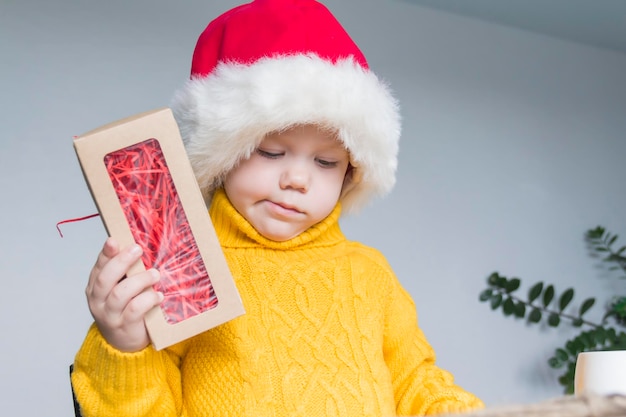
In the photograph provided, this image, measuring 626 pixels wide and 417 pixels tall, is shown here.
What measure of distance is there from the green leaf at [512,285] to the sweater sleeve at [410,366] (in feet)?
4.89

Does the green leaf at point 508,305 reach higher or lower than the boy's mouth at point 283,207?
lower

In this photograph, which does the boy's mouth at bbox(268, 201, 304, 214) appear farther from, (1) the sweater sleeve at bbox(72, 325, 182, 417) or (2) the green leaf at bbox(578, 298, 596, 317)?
(2) the green leaf at bbox(578, 298, 596, 317)

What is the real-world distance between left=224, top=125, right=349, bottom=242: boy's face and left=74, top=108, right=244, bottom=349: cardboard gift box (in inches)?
6.4

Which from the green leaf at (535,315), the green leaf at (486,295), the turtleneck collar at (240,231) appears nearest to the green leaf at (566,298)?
the green leaf at (535,315)

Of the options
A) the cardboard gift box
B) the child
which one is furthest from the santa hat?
the cardboard gift box

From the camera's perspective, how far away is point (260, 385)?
82 cm

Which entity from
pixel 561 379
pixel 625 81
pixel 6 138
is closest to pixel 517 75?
pixel 625 81

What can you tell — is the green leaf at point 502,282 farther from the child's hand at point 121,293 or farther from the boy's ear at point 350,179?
the child's hand at point 121,293

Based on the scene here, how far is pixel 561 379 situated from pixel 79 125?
177 centimetres

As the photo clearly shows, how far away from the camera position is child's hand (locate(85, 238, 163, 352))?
0.69 m

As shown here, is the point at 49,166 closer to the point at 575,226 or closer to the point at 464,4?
the point at 464,4

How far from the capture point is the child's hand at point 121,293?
69 centimetres

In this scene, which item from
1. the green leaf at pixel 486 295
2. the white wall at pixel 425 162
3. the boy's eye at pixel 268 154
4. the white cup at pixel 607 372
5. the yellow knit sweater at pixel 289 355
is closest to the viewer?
the white cup at pixel 607 372

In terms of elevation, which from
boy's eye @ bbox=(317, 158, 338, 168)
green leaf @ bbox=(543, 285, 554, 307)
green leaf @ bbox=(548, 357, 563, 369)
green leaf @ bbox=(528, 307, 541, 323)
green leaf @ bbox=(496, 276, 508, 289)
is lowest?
green leaf @ bbox=(548, 357, 563, 369)
